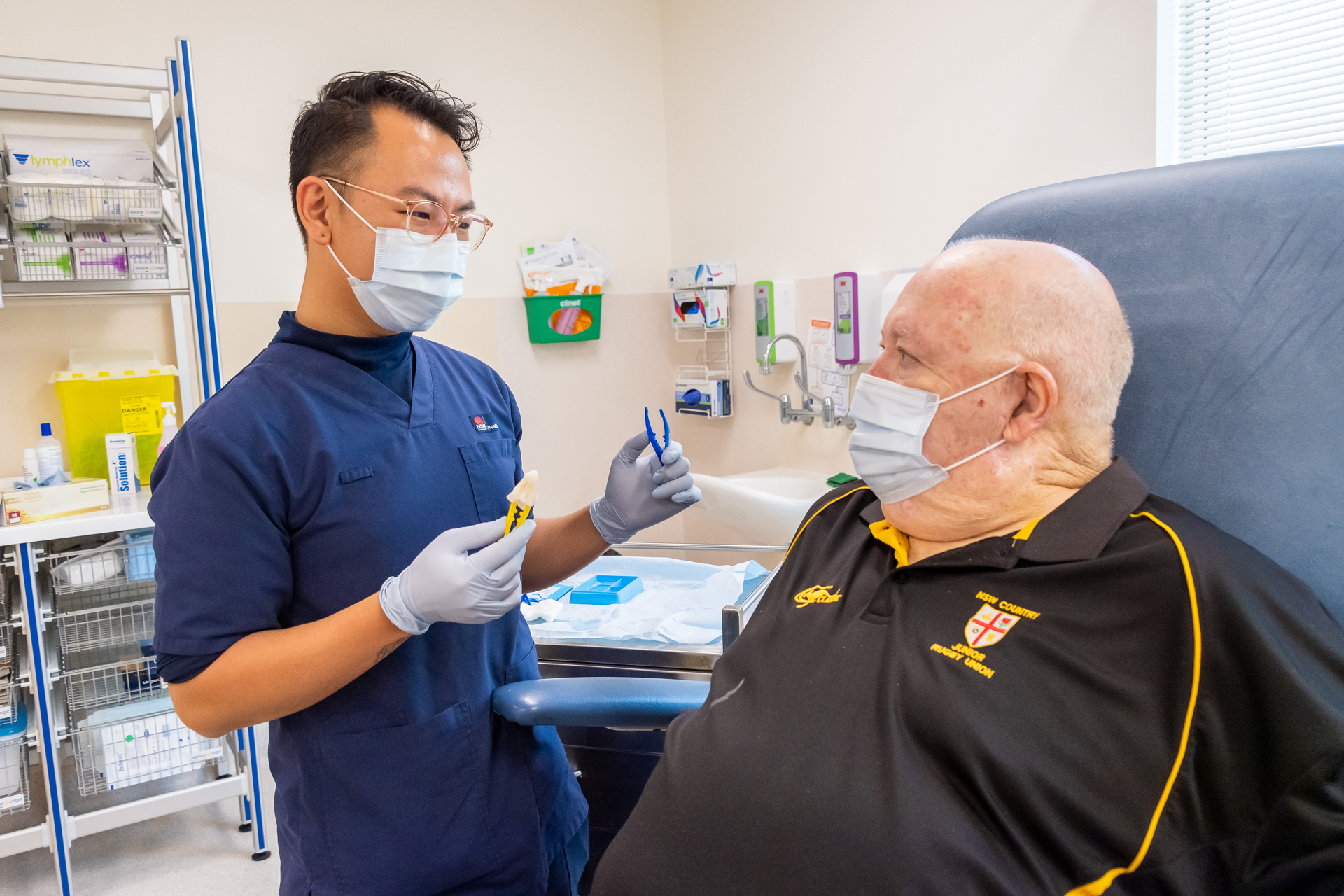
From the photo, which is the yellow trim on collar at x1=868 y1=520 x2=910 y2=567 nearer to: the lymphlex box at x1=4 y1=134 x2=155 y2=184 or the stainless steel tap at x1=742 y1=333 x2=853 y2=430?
the stainless steel tap at x1=742 y1=333 x2=853 y2=430

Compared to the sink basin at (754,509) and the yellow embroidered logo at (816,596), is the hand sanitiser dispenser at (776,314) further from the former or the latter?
the yellow embroidered logo at (816,596)

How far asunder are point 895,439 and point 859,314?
1.69m

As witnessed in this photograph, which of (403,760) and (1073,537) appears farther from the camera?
(403,760)

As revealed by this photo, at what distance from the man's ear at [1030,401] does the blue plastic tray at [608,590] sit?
112cm

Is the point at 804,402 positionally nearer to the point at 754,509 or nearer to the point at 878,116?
the point at 754,509

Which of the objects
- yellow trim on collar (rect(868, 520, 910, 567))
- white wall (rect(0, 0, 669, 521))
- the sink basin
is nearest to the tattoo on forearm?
yellow trim on collar (rect(868, 520, 910, 567))

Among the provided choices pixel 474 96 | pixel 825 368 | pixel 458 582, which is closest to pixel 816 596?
pixel 458 582

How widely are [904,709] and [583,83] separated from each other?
10.3ft

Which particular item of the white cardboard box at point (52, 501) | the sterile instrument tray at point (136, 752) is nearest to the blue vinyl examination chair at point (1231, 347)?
the white cardboard box at point (52, 501)

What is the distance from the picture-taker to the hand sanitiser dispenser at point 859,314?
2701 mm

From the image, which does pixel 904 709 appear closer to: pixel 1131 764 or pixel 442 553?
pixel 1131 764

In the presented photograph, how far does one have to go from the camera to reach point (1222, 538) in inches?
36.7

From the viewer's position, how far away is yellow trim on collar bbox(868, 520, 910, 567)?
3.72 ft

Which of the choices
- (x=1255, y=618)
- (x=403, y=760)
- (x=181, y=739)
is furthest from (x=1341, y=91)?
(x=181, y=739)
